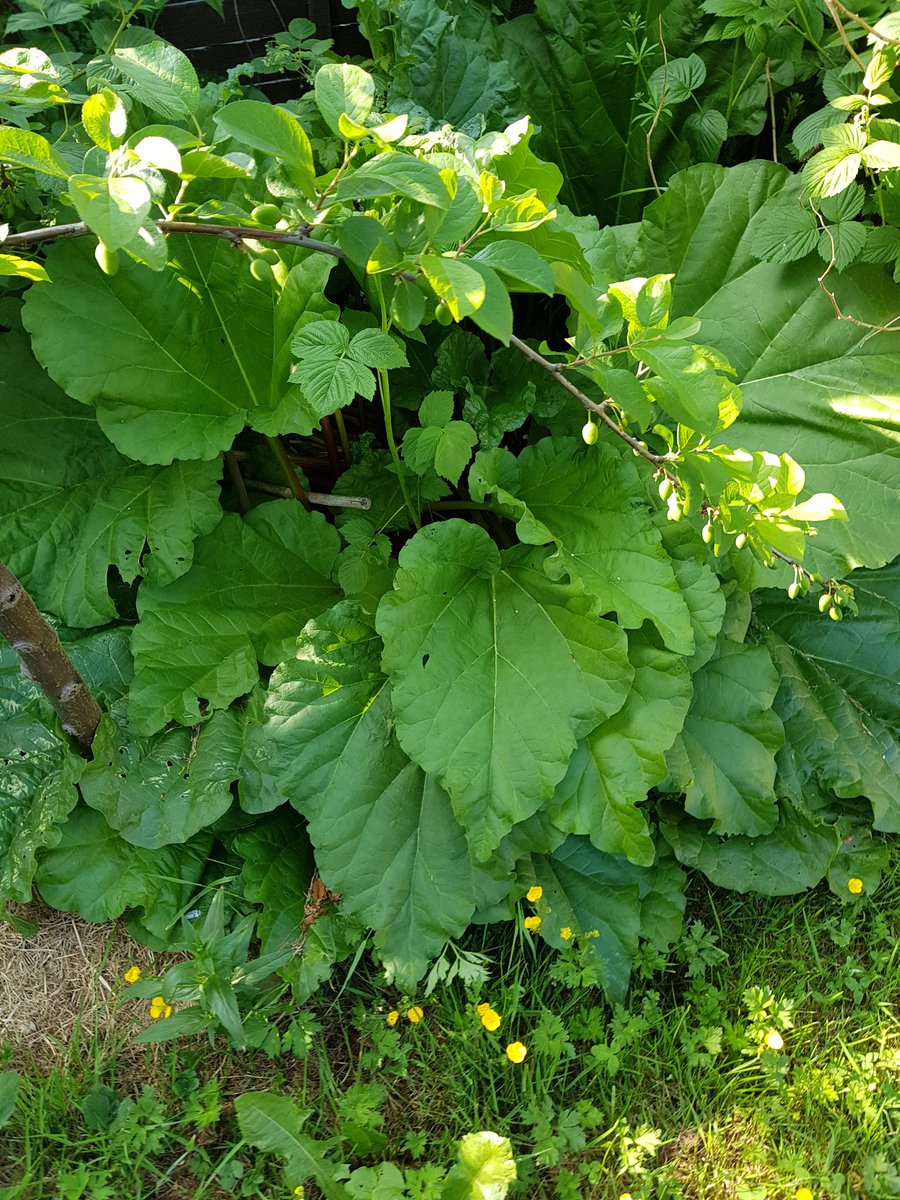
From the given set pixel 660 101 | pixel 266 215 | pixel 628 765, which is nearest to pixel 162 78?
pixel 266 215

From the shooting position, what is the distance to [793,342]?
214 centimetres

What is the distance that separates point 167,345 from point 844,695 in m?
1.71

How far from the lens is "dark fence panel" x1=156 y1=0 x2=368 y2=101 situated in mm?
2705

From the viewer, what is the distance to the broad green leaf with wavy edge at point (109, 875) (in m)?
1.89

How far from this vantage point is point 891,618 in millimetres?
2232

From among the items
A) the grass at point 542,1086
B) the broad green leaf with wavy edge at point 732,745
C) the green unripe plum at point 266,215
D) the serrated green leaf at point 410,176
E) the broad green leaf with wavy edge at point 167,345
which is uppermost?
the serrated green leaf at point 410,176

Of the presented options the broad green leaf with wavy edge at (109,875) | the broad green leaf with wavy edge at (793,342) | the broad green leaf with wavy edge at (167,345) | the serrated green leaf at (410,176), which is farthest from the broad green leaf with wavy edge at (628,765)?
the serrated green leaf at (410,176)

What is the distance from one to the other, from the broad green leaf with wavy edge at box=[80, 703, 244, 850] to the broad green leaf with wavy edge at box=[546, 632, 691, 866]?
0.67 m

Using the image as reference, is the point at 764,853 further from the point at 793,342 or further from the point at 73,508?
the point at 73,508

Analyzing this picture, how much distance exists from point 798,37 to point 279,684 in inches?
70.6

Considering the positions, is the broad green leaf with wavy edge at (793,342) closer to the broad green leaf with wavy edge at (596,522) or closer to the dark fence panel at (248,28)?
the broad green leaf with wavy edge at (596,522)

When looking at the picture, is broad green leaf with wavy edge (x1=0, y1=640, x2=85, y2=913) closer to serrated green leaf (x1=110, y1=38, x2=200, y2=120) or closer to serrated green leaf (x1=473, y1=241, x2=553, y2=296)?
serrated green leaf (x1=110, y1=38, x2=200, y2=120)

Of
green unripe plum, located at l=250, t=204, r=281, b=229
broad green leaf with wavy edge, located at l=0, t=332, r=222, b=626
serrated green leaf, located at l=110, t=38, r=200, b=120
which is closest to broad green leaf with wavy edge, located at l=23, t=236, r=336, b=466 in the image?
broad green leaf with wavy edge, located at l=0, t=332, r=222, b=626

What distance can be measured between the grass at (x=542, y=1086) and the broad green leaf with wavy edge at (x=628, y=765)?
289 millimetres
